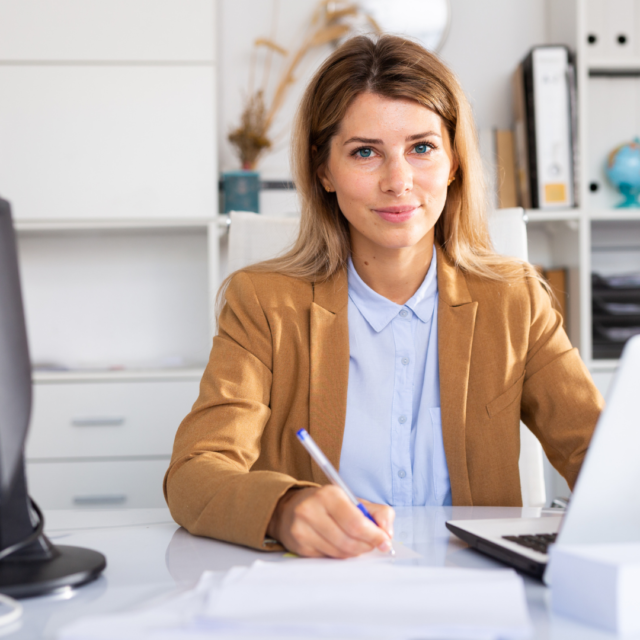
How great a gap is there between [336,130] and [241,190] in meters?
1.02

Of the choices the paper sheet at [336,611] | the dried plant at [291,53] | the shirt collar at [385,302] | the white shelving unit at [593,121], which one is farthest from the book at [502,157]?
the paper sheet at [336,611]

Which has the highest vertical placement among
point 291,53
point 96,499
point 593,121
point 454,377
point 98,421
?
point 291,53

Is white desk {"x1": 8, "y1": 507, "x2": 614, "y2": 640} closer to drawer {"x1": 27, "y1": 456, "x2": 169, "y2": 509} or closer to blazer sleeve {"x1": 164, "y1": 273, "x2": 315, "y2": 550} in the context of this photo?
blazer sleeve {"x1": 164, "y1": 273, "x2": 315, "y2": 550}

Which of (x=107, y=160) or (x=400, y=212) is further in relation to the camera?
(x=107, y=160)

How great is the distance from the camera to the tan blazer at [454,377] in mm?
1136

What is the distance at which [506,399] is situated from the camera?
1181 mm

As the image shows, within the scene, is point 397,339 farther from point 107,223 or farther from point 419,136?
point 107,223

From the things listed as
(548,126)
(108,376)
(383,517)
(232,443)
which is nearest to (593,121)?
(548,126)

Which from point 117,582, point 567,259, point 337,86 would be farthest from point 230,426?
point 567,259

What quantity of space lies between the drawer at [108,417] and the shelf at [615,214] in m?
1.38

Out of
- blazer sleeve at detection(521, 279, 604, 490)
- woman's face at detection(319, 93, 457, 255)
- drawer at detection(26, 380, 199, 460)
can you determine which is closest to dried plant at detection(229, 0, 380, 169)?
drawer at detection(26, 380, 199, 460)

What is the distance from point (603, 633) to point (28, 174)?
2.10m

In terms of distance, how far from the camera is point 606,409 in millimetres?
579

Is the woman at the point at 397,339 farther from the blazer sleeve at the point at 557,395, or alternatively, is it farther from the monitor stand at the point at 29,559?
the monitor stand at the point at 29,559
